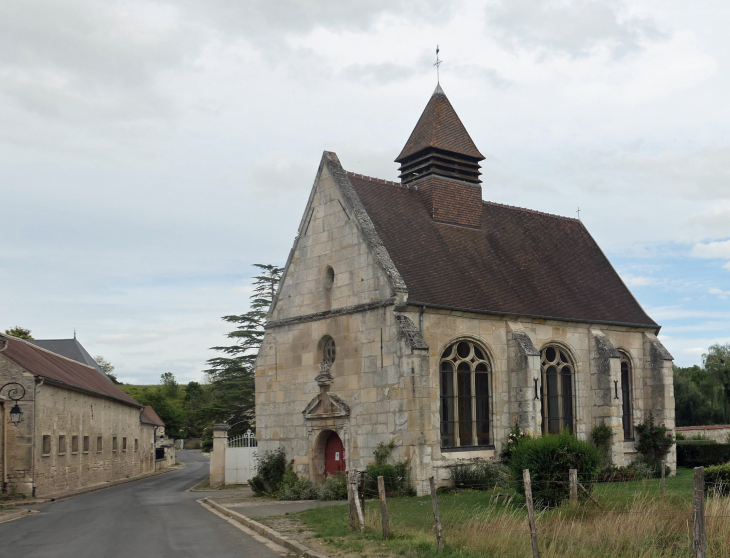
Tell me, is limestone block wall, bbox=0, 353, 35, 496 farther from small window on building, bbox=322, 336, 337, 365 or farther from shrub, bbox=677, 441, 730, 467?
shrub, bbox=677, 441, 730, 467

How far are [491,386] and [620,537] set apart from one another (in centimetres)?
1206

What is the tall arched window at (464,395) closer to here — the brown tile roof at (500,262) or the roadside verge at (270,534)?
the brown tile roof at (500,262)

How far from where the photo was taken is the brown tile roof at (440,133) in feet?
85.2

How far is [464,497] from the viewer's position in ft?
59.1

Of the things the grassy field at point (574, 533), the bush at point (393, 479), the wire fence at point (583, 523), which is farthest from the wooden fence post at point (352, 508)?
the bush at point (393, 479)

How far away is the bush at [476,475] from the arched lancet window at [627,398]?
712 cm

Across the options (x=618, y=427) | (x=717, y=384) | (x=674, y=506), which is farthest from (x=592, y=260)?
(x=717, y=384)

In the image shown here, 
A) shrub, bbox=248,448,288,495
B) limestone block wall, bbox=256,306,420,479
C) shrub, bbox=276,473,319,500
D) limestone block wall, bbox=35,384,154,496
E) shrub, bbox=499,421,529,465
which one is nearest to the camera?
limestone block wall, bbox=256,306,420,479

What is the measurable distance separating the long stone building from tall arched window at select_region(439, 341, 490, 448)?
13.6 m

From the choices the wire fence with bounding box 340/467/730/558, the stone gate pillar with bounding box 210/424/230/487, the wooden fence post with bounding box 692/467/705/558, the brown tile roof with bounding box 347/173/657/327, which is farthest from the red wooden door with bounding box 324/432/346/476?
the wooden fence post with bounding box 692/467/705/558

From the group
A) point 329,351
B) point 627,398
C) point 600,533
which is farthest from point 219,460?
point 600,533

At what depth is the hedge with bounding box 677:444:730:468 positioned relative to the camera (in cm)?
2759

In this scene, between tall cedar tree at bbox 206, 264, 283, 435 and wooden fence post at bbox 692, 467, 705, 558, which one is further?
tall cedar tree at bbox 206, 264, 283, 435

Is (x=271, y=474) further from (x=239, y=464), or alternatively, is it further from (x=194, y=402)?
(x=194, y=402)
